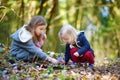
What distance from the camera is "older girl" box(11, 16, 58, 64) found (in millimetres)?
7562

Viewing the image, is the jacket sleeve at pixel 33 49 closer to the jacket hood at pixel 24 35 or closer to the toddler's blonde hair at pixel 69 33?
the jacket hood at pixel 24 35

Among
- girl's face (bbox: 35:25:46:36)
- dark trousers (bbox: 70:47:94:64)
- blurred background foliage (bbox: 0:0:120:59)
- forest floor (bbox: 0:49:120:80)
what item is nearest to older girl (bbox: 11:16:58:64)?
girl's face (bbox: 35:25:46:36)

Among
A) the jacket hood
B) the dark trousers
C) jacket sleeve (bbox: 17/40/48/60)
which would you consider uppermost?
the jacket hood

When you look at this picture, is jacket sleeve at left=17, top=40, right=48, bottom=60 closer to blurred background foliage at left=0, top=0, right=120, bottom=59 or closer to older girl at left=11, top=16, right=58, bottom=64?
older girl at left=11, top=16, right=58, bottom=64

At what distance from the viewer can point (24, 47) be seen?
769cm

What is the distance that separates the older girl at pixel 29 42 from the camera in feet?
24.8

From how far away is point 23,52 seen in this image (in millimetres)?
7758

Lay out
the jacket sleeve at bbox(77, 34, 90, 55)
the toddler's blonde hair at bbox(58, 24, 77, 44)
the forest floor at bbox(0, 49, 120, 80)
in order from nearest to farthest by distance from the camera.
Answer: the forest floor at bbox(0, 49, 120, 80) < the toddler's blonde hair at bbox(58, 24, 77, 44) < the jacket sleeve at bbox(77, 34, 90, 55)

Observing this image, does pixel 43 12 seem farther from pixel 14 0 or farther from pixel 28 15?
pixel 14 0

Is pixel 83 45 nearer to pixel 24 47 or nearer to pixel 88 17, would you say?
pixel 24 47

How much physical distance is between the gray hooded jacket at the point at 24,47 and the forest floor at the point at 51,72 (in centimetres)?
15

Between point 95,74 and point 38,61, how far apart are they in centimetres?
133

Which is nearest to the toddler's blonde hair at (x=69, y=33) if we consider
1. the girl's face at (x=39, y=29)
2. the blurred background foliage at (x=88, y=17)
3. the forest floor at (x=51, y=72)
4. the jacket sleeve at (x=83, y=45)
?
the jacket sleeve at (x=83, y=45)

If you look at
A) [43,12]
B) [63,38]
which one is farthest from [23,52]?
[43,12]
